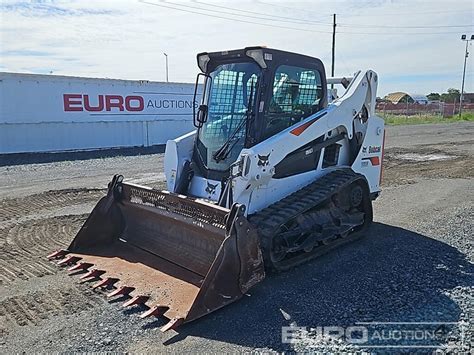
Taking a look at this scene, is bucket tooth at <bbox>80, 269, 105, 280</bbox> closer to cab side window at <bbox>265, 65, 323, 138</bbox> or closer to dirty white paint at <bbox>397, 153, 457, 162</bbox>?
cab side window at <bbox>265, 65, 323, 138</bbox>

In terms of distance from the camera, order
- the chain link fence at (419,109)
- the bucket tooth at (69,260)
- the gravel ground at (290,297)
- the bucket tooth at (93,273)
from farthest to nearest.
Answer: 1. the chain link fence at (419,109)
2. the bucket tooth at (69,260)
3. the bucket tooth at (93,273)
4. the gravel ground at (290,297)

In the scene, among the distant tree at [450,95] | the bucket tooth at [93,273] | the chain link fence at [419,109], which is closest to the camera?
the bucket tooth at [93,273]

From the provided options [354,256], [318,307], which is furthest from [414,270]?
[318,307]

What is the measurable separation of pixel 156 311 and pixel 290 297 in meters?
1.28

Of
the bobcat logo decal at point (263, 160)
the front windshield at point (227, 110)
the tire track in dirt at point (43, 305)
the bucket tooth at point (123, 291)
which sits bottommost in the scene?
the tire track in dirt at point (43, 305)

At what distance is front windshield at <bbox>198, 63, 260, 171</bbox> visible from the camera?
5.18 meters

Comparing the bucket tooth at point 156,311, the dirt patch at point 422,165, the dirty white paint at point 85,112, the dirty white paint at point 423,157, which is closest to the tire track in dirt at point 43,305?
the bucket tooth at point 156,311

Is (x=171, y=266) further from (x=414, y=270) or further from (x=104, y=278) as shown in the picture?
(x=414, y=270)

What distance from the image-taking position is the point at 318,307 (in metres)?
4.04

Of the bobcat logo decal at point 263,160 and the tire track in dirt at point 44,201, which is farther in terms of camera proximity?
the tire track in dirt at point 44,201

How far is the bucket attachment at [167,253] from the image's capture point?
153 inches

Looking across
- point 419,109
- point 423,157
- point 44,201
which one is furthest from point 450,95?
point 44,201

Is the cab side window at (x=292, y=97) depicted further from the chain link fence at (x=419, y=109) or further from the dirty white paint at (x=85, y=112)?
the chain link fence at (x=419, y=109)

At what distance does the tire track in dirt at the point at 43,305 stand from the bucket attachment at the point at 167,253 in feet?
0.69
